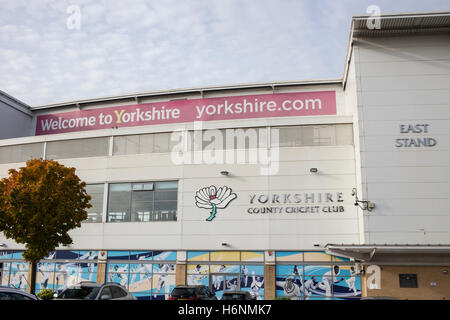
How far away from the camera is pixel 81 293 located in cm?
1608

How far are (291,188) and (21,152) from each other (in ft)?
69.6

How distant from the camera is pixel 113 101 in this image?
3791 cm

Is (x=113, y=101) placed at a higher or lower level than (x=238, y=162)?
higher

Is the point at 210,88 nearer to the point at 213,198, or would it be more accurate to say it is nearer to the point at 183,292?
the point at 213,198

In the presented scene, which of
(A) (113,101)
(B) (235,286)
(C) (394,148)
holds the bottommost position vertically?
(B) (235,286)

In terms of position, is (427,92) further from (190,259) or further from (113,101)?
(113,101)

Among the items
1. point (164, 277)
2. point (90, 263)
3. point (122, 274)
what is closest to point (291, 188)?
point (164, 277)

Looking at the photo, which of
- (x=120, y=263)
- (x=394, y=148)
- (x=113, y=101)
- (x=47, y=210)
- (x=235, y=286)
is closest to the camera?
(x=47, y=210)

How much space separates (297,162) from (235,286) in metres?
8.84

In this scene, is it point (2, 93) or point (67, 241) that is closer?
point (67, 241)

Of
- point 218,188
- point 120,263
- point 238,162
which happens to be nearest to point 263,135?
point 238,162

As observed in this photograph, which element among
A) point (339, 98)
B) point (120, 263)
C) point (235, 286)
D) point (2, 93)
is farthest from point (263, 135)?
point (2, 93)

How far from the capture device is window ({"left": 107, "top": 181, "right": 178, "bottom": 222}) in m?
30.7

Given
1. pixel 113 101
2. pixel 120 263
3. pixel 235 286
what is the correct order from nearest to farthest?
pixel 235 286, pixel 120 263, pixel 113 101
